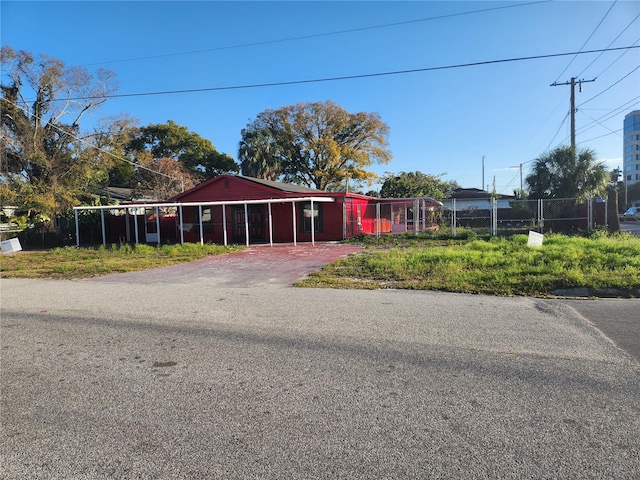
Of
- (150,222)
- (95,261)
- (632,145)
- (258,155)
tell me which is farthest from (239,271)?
(632,145)

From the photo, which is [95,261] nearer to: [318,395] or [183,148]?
[318,395]

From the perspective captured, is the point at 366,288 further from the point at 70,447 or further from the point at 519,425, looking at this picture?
the point at 70,447

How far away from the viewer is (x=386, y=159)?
160 ft

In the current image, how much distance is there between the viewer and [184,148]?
49.8 metres

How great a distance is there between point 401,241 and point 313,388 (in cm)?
1679

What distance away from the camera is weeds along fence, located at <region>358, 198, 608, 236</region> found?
2143cm

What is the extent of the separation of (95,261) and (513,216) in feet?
88.1

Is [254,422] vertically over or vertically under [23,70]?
under

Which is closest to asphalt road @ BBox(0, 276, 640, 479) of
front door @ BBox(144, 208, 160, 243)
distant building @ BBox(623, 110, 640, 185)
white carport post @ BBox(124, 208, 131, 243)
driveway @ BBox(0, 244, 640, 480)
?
driveway @ BBox(0, 244, 640, 480)

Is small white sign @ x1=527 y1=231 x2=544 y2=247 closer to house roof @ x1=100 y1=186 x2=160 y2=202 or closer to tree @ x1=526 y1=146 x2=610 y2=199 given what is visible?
tree @ x1=526 y1=146 x2=610 y2=199

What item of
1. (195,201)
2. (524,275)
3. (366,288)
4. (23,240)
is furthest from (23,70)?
(524,275)

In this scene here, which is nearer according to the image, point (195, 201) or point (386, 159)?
point (195, 201)

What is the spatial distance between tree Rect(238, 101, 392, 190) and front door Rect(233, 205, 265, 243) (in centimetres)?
2101

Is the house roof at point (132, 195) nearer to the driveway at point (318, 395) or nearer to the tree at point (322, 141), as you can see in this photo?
the tree at point (322, 141)
